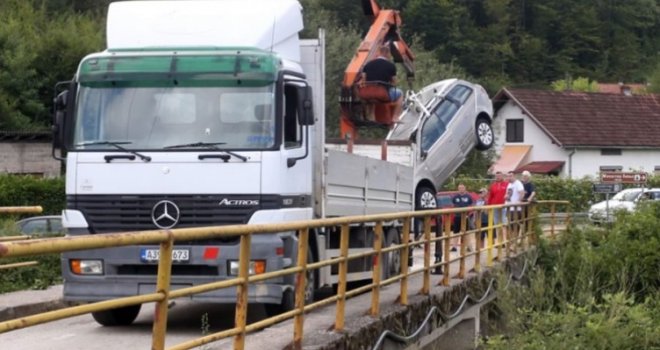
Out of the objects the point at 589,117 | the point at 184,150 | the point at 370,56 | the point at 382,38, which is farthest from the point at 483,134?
the point at 589,117

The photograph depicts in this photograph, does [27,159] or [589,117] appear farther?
[589,117]

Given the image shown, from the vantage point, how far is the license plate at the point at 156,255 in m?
10.7

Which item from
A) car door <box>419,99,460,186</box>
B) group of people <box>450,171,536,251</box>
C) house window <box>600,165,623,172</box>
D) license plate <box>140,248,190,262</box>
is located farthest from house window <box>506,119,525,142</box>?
license plate <box>140,248,190,262</box>

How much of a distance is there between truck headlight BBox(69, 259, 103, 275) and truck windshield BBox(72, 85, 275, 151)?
1196 millimetres

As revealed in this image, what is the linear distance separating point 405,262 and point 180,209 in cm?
233

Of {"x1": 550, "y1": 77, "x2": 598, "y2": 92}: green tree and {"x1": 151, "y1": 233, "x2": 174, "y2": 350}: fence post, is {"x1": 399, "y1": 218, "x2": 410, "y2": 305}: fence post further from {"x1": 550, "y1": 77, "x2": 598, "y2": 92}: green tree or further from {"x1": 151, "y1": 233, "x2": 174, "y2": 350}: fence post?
{"x1": 550, "y1": 77, "x2": 598, "y2": 92}: green tree

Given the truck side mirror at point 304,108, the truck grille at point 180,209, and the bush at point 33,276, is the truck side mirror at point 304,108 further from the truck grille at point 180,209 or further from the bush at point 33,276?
the bush at point 33,276

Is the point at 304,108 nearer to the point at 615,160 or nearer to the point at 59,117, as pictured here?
the point at 59,117

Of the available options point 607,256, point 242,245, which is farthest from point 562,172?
point 242,245

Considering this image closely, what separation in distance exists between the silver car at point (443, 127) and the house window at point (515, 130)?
46.2m

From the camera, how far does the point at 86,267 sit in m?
11.2

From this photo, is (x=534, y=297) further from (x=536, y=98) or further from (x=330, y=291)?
(x=536, y=98)

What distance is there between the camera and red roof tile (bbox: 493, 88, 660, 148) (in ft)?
221

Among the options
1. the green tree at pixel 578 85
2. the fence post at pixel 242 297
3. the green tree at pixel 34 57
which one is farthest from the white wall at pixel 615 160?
the fence post at pixel 242 297
